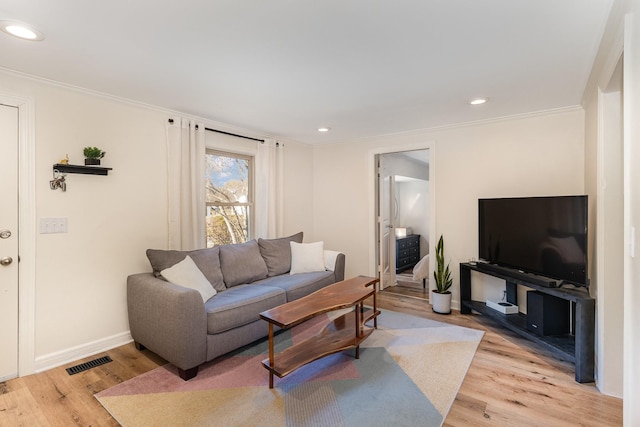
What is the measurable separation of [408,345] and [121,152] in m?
3.32

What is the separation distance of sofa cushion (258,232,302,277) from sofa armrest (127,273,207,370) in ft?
4.40

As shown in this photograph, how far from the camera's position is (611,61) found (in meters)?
1.83

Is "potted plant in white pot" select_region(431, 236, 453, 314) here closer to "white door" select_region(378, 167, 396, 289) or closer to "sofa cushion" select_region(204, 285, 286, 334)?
"white door" select_region(378, 167, 396, 289)

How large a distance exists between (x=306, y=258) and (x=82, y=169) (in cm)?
247

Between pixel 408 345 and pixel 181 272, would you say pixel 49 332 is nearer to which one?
pixel 181 272

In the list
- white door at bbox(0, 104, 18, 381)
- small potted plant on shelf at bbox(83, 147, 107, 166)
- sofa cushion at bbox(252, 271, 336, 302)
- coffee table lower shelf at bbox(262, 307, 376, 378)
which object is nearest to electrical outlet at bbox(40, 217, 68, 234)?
white door at bbox(0, 104, 18, 381)

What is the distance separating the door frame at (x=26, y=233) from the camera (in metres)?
2.41

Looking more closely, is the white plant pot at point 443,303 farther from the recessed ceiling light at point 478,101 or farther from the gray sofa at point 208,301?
the recessed ceiling light at point 478,101

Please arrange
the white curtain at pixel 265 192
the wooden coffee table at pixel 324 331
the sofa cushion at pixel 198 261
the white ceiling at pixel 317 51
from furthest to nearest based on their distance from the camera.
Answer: the white curtain at pixel 265 192
the sofa cushion at pixel 198 261
the wooden coffee table at pixel 324 331
the white ceiling at pixel 317 51

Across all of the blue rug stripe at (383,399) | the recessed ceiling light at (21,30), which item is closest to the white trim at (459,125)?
the blue rug stripe at (383,399)

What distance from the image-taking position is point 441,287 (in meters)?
3.88

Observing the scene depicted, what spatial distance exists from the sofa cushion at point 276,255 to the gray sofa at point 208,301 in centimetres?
1

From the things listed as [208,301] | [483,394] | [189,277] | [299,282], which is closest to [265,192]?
[299,282]

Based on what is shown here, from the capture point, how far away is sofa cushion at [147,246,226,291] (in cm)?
283
